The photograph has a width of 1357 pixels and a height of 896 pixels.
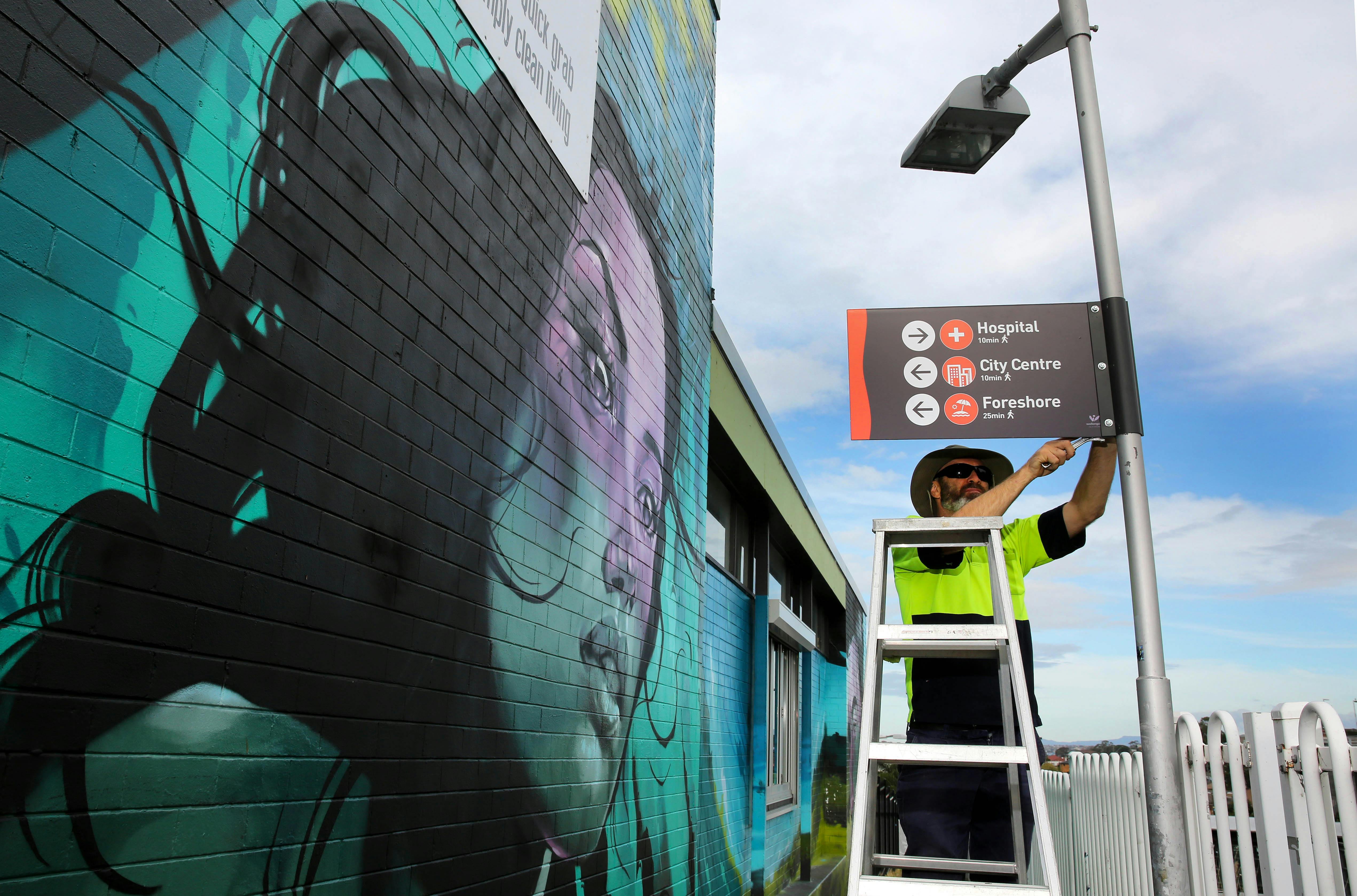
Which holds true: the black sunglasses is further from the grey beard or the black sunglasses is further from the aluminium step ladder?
the aluminium step ladder

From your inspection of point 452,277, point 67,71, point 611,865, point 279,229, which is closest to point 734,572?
point 611,865

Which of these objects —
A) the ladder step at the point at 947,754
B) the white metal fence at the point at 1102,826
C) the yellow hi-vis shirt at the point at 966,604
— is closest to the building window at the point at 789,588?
the white metal fence at the point at 1102,826

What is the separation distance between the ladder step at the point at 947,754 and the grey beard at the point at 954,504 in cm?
124

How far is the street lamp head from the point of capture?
4.45 metres

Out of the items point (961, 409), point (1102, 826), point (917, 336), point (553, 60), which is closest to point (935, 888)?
point (961, 409)

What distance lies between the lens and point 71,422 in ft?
6.17

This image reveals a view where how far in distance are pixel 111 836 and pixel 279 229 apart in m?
1.55

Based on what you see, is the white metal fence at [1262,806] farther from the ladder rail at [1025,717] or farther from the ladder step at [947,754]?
the ladder step at [947,754]

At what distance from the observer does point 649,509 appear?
5.56m

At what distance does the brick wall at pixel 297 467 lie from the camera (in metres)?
1.84

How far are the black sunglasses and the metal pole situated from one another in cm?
66

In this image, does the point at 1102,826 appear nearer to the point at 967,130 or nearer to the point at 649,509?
the point at 649,509

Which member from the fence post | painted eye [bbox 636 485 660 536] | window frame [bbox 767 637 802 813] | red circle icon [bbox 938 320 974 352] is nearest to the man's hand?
red circle icon [bbox 938 320 974 352]

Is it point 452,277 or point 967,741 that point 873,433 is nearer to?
point 967,741
